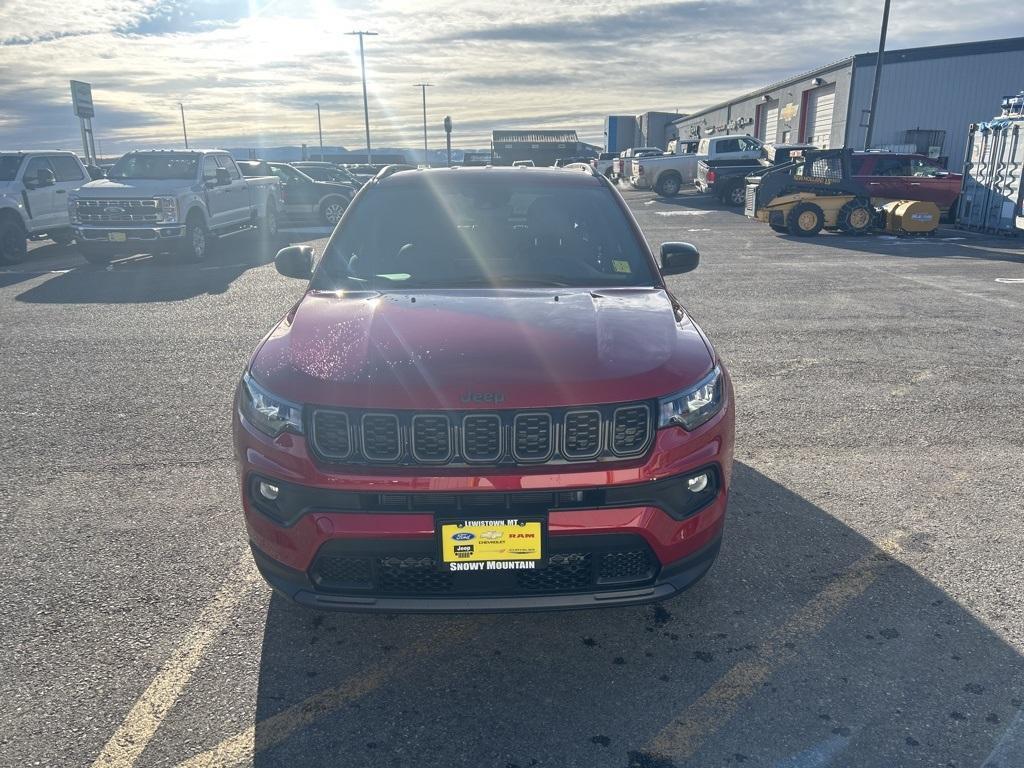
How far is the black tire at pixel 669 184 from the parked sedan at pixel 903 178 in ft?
43.9

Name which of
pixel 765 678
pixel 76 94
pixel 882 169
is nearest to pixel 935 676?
pixel 765 678

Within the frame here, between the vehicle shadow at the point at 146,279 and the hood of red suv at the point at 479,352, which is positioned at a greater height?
the hood of red suv at the point at 479,352

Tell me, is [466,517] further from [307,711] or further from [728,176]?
[728,176]

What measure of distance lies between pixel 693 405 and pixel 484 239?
1811mm

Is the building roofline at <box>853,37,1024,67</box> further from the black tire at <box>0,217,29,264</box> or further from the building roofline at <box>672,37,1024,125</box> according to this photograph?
the black tire at <box>0,217,29,264</box>

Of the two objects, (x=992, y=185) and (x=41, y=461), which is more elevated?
(x=992, y=185)

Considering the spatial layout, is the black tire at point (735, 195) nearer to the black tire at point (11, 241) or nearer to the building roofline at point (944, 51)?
the building roofline at point (944, 51)

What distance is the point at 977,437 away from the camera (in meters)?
5.24

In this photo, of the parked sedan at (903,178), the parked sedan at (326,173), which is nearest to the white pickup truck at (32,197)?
the parked sedan at (326,173)

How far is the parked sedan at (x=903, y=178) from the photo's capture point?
17.8m

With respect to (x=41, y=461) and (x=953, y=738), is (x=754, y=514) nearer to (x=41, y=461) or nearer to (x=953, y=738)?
(x=953, y=738)

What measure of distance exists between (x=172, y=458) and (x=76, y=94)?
87.0ft

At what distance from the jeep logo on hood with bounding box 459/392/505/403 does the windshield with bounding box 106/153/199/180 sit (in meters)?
13.6

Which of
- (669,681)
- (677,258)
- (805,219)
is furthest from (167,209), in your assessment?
(805,219)
